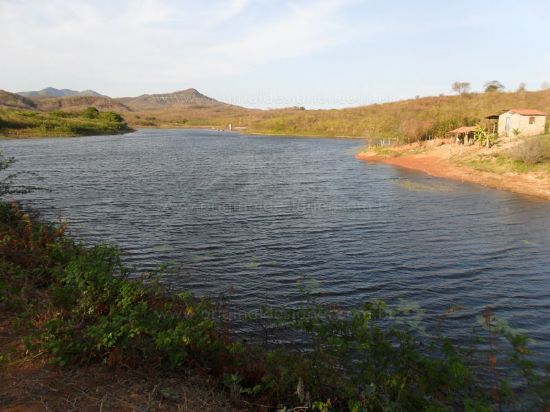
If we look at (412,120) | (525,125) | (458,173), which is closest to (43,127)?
(412,120)

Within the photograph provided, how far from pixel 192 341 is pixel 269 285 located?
784 centimetres

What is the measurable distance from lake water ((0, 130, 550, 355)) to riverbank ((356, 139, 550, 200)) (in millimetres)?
3751

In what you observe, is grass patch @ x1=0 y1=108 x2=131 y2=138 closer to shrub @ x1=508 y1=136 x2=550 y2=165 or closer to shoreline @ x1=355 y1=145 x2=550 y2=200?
shoreline @ x1=355 y1=145 x2=550 y2=200

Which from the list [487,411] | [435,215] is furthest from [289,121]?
[487,411]

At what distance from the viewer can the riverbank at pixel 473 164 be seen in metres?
38.9

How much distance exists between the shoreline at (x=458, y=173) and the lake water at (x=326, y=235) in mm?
2913

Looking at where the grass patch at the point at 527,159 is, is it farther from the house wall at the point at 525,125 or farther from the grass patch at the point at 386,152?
the grass patch at the point at 386,152

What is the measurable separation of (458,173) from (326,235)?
30.5m

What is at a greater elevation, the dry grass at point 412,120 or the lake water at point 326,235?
the dry grass at point 412,120

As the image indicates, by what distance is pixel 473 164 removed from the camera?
4828cm

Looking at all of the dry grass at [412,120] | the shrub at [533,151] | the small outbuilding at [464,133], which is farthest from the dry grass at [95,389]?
the dry grass at [412,120]

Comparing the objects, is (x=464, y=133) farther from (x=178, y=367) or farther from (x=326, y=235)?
(x=178, y=367)

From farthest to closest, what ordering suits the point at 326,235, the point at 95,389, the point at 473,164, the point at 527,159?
1. the point at 473,164
2. the point at 527,159
3. the point at 326,235
4. the point at 95,389

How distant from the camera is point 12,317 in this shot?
827 centimetres
